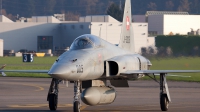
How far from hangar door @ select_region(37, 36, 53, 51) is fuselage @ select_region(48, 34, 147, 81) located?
3685 inches

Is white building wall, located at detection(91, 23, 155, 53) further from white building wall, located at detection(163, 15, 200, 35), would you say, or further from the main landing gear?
the main landing gear

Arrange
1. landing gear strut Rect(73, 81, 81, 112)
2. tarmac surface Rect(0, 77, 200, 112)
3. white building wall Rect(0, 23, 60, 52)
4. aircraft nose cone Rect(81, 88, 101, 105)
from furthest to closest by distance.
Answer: white building wall Rect(0, 23, 60, 52) < tarmac surface Rect(0, 77, 200, 112) < aircraft nose cone Rect(81, 88, 101, 105) < landing gear strut Rect(73, 81, 81, 112)

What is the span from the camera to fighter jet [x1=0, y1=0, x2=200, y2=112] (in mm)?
18203

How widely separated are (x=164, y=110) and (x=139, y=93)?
27.2 feet

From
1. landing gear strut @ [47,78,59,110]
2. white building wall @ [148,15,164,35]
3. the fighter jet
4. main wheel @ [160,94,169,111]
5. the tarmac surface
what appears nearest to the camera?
the fighter jet

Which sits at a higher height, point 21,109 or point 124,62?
point 124,62

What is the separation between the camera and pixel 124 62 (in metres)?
20.8

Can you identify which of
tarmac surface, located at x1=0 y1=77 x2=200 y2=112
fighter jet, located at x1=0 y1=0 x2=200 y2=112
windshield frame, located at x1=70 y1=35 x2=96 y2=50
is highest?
windshield frame, located at x1=70 y1=35 x2=96 y2=50

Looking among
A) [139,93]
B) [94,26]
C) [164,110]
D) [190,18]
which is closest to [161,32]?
[190,18]

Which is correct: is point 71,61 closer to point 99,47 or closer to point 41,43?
point 99,47

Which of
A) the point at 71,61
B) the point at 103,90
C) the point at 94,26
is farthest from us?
the point at 94,26

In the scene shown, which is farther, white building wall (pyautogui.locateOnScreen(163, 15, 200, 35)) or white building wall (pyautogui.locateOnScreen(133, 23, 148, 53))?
white building wall (pyautogui.locateOnScreen(163, 15, 200, 35))

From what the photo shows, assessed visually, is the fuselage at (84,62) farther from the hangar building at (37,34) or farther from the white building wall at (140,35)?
the hangar building at (37,34)

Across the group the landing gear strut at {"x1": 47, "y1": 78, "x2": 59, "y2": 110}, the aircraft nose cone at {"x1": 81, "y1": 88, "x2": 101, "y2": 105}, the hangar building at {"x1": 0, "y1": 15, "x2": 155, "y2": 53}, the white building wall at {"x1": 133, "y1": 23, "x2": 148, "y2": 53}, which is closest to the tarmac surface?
the landing gear strut at {"x1": 47, "y1": 78, "x2": 59, "y2": 110}
